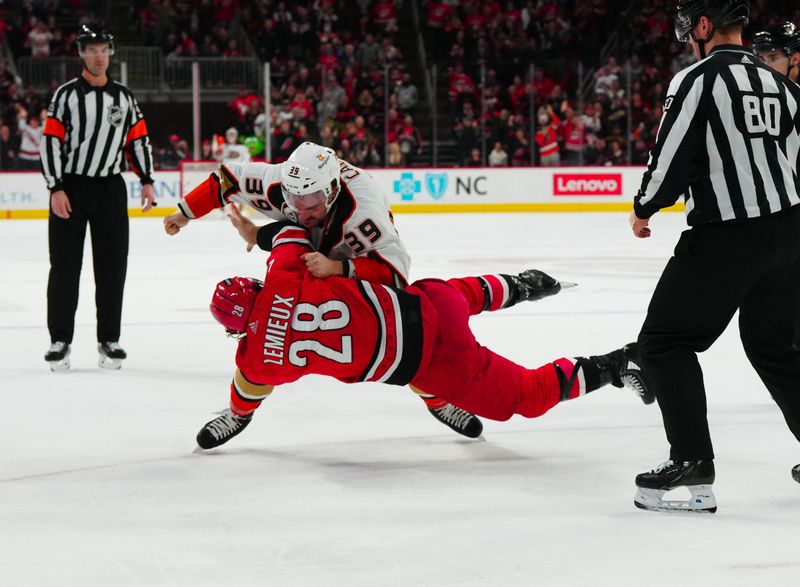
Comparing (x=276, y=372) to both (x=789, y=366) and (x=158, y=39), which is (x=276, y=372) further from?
(x=158, y=39)

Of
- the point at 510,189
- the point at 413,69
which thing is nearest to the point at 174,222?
the point at 510,189

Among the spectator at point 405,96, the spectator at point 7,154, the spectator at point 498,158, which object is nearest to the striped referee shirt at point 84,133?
the spectator at point 7,154

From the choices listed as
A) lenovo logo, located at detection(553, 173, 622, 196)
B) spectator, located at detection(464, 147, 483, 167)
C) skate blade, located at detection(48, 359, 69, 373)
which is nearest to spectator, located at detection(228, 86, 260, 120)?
spectator, located at detection(464, 147, 483, 167)

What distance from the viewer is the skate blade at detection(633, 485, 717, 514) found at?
2.77m

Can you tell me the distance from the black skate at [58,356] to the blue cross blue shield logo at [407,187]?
10024mm

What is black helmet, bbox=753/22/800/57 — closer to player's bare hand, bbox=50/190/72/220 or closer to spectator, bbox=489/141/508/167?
player's bare hand, bbox=50/190/72/220

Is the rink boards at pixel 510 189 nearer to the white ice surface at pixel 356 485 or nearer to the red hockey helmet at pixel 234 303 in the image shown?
the white ice surface at pixel 356 485

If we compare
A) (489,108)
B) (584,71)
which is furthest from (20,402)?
(584,71)

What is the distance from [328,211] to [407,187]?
11.5 meters

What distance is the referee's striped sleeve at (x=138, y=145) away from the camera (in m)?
5.13

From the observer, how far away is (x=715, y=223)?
2715mm

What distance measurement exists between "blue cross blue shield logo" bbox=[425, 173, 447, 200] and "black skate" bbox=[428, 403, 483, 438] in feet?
36.7

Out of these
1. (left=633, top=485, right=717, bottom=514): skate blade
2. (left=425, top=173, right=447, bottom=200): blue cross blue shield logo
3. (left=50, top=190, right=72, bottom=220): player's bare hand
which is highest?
(left=50, top=190, right=72, bottom=220): player's bare hand

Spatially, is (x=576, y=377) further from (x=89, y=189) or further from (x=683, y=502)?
(x=89, y=189)
